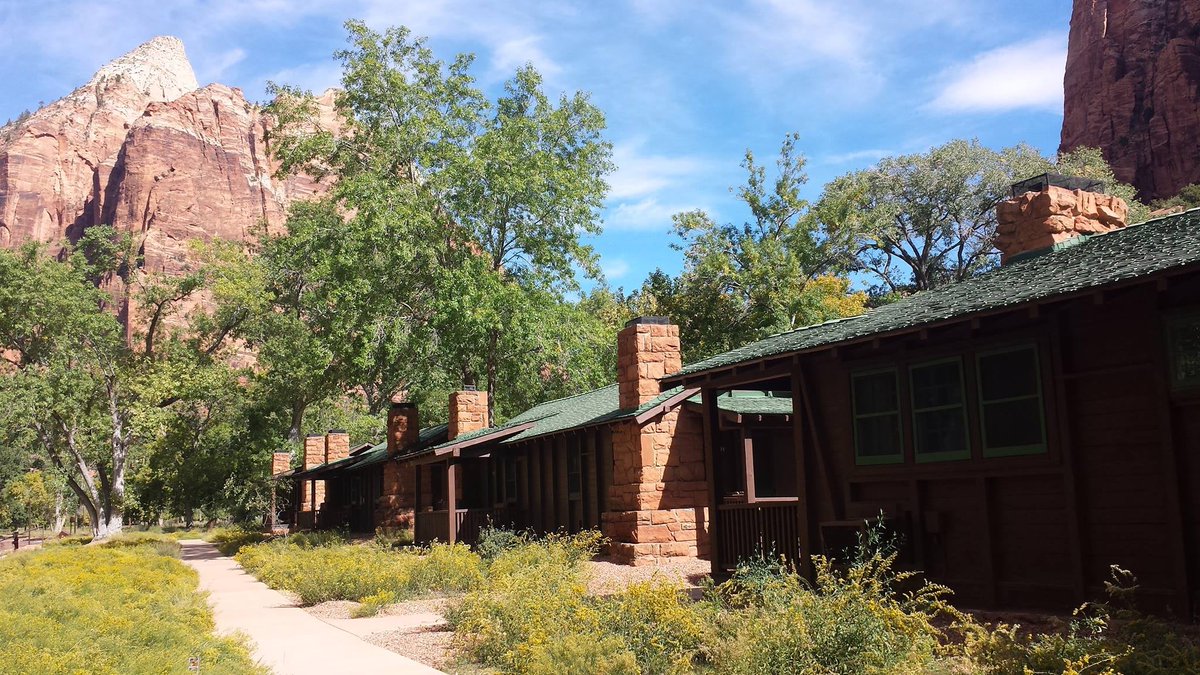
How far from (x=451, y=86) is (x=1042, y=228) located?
82.1 feet

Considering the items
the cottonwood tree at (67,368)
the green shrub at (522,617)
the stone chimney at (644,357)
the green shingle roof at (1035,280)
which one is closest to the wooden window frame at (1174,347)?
the green shingle roof at (1035,280)

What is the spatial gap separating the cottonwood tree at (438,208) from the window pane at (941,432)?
18.7 m

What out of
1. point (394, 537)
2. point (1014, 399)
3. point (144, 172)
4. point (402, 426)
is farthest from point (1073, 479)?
point (144, 172)

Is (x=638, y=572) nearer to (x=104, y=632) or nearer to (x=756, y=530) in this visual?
(x=756, y=530)

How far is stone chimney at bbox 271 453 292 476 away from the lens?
49.8 m

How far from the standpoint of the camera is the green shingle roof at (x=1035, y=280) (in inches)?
321

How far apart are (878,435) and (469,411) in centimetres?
1771

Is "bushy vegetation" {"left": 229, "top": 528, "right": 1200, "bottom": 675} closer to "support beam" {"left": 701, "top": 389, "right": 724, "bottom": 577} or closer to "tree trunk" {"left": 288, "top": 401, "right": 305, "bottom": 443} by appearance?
"support beam" {"left": 701, "top": 389, "right": 724, "bottom": 577}

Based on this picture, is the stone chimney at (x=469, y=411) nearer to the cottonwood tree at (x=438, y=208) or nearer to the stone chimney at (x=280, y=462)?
the cottonwood tree at (x=438, y=208)

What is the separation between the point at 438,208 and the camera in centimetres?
3075

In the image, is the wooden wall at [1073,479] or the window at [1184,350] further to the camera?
the wooden wall at [1073,479]

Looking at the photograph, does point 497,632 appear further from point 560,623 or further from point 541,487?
point 541,487

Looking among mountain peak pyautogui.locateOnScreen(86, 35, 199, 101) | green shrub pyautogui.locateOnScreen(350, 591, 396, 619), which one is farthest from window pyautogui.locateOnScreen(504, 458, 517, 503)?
mountain peak pyautogui.locateOnScreen(86, 35, 199, 101)

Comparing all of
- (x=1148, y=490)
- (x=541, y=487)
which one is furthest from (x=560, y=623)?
(x=541, y=487)
